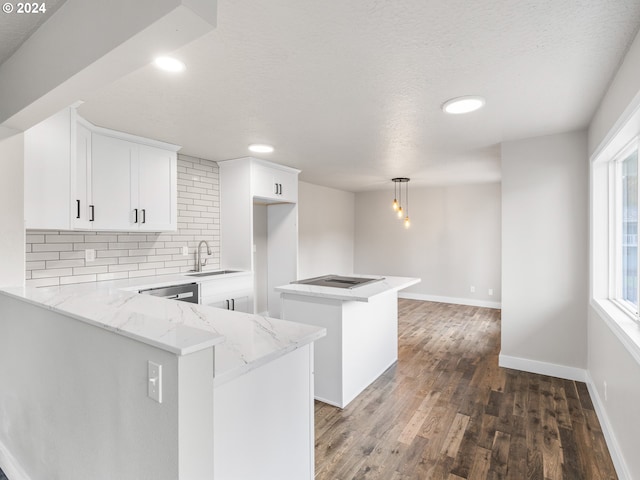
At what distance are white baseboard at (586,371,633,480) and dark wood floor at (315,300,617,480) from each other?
4 centimetres

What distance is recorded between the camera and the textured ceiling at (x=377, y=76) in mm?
1471

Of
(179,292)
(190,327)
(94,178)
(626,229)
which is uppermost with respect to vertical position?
(94,178)

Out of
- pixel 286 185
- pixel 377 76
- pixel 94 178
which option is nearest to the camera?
pixel 377 76

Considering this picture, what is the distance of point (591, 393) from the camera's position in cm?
286

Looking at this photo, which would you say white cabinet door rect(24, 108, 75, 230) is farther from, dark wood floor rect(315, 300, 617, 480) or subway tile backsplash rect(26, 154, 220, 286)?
dark wood floor rect(315, 300, 617, 480)

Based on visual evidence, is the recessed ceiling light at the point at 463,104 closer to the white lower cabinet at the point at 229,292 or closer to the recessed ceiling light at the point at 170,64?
the recessed ceiling light at the point at 170,64

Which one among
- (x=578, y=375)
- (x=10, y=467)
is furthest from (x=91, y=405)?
(x=578, y=375)

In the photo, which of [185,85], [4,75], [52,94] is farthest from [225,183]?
[52,94]

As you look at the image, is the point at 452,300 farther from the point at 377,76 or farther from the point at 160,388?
the point at 160,388

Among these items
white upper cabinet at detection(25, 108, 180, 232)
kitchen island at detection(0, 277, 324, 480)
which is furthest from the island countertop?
white upper cabinet at detection(25, 108, 180, 232)

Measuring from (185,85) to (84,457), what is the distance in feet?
6.61

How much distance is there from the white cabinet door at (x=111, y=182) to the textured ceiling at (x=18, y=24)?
1.26m

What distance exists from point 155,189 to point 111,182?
1.36ft

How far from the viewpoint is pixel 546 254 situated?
3.29 meters
